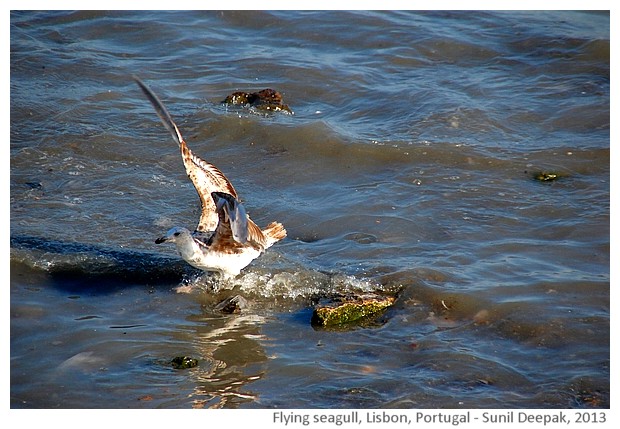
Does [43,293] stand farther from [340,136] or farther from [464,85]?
[464,85]

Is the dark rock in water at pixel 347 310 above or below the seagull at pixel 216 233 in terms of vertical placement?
below

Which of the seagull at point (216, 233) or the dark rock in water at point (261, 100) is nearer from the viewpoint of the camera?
the seagull at point (216, 233)

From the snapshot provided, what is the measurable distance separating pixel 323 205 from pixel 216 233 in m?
1.84

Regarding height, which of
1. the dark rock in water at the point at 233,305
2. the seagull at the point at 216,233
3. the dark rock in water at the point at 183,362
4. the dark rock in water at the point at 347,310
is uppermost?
the seagull at the point at 216,233

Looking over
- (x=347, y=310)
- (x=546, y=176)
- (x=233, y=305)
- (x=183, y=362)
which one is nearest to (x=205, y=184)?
(x=233, y=305)

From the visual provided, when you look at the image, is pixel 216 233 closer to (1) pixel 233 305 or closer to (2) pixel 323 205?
(1) pixel 233 305

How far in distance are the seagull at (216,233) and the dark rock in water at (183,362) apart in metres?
1.18

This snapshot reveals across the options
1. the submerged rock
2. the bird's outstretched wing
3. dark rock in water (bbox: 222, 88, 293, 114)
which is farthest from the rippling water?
the bird's outstretched wing

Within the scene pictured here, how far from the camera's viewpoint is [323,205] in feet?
31.1

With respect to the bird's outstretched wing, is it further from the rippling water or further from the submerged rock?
the submerged rock

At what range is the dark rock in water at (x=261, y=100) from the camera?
11656 millimetres

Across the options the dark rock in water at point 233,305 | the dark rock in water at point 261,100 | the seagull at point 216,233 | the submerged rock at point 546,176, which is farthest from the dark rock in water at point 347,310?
the dark rock in water at point 261,100

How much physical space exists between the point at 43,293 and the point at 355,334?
2.77 m

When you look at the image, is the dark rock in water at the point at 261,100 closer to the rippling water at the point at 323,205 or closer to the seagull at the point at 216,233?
the rippling water at the point at 323,205
